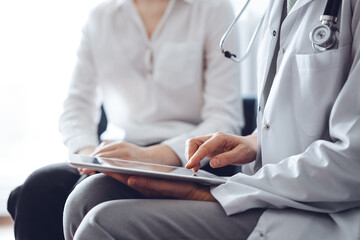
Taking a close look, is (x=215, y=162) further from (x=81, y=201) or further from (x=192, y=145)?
(x=81, y=201)

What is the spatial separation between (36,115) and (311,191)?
167 cm

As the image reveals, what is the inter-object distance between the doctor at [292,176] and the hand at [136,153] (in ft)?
0.74

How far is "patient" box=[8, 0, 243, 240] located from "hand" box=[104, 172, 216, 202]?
52 cm

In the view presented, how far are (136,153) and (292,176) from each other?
19.7 inches

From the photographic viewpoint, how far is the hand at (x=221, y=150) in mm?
858

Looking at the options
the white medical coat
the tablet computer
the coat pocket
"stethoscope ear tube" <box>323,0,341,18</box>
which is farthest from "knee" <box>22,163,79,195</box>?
"stethoscope ear tube" <box>323,0,341,18</box>

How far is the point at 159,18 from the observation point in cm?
150

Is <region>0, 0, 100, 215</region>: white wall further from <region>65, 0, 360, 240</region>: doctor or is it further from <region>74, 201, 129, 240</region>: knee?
<region>74, 201, 129, 240</region>: knee

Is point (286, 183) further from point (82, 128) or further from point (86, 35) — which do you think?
point (86, 35)

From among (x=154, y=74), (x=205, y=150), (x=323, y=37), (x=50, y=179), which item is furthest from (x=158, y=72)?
(x=323, y=37)

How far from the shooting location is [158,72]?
4.74 feet

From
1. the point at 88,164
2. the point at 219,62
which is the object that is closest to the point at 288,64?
the point at 88,164

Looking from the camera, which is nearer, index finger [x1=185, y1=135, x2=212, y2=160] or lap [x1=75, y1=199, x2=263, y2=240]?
lap [x1=75, y1=199, x2=263, y2=240]

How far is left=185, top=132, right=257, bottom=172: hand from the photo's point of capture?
858 mm
